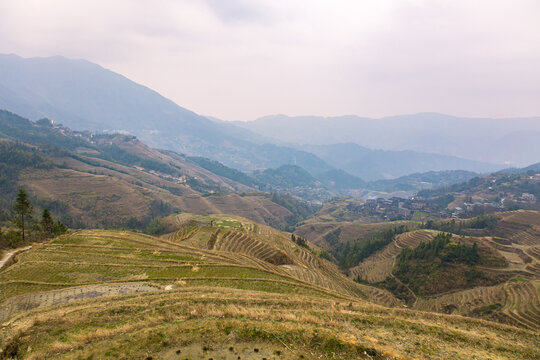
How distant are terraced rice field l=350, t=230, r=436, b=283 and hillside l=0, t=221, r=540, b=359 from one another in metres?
61.6

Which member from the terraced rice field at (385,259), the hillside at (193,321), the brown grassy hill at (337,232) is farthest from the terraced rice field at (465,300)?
the brown grassy hill at (337,232)

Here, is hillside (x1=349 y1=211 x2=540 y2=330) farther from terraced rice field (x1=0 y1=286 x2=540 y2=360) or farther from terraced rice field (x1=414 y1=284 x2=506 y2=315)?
terraced rice field (x1=0 y1=286 x2=540 y2=360)

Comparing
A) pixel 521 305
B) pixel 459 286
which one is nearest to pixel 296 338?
pixel 521 305

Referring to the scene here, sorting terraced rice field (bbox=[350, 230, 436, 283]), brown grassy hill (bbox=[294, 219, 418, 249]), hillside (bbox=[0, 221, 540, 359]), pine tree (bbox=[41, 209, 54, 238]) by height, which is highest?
hillside (bbox=[0, 221, 540, 359])

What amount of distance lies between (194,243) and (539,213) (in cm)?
13246

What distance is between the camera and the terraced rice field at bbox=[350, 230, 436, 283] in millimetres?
81900

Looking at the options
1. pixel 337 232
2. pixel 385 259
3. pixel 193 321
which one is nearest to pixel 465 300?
pixel 385 259

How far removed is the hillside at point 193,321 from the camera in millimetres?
11898

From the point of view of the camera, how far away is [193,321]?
565 inches

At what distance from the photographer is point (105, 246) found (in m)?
35.3

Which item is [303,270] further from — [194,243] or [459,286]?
[459,286]

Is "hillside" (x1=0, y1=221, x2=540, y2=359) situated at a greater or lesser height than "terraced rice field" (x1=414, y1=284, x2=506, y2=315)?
greater

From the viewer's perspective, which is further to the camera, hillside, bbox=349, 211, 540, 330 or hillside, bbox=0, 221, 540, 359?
hillside, bbox=349, 211, 540, 330

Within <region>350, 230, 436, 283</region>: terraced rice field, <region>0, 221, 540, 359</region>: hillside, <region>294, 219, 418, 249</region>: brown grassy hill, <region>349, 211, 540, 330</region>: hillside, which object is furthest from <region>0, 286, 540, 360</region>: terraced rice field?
<region>294, 219, 418, 249</region>: brown grassy hill
